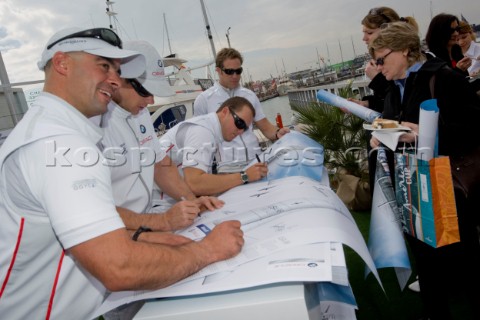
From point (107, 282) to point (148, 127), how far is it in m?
1.44

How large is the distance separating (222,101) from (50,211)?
322cm

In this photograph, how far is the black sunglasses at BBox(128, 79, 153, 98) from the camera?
75.1 inches

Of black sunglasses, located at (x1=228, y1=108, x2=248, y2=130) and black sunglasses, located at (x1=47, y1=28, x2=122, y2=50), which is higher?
black sunglasses, located at (x1=47, y1=28, x2=122, y2=50)

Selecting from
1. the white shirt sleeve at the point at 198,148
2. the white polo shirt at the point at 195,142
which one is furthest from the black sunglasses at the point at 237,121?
the white shirt sleeve at the point at 198,148

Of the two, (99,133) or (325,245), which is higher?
(99,133)

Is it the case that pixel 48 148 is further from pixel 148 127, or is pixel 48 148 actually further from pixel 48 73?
pixel 148 127

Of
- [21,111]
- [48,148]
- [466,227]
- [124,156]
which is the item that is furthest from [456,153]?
[21,111]

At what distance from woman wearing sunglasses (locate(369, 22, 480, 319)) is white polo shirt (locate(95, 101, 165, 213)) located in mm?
1344

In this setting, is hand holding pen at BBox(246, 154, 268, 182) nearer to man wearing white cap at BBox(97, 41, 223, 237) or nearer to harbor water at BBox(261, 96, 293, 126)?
man wearing white cap at BBox(97, 41, 223, 237)

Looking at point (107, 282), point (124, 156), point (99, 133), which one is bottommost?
point (107, 282)

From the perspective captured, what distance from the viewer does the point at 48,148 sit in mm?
997

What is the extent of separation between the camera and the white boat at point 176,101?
13508 mm

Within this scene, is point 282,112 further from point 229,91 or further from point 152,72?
point 152,72

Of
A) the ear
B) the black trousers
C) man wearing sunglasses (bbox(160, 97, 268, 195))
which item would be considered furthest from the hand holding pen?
the ear
